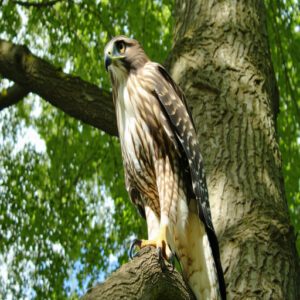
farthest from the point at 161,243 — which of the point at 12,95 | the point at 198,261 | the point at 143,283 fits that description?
the point at 12,95

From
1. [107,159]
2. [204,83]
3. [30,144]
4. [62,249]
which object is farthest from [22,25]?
[204,83]

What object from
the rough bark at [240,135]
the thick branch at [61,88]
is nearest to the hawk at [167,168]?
the rough bark at [240,135]

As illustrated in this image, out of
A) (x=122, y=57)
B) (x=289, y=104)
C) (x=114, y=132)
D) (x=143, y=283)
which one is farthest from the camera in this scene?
(x=289, y=104)

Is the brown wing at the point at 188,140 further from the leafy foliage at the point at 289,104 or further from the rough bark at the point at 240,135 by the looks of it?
the leafy foliage at the point at 289,104

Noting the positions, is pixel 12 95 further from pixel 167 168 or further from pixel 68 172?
pixel 167 168

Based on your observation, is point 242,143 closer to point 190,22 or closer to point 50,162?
point 190,22

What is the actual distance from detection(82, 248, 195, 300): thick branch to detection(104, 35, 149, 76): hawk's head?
144 cm

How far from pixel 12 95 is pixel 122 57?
7.71ft

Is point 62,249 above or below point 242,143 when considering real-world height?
above

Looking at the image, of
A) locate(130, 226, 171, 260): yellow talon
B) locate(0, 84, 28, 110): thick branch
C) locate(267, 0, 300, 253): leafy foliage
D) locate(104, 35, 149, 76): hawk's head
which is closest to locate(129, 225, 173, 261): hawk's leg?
locate(130, 226, 171, 260): yellow talon

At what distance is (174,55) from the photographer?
5.05 m

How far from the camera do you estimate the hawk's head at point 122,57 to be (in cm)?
438

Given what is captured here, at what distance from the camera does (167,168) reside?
405 cm

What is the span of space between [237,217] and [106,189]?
368 cm
